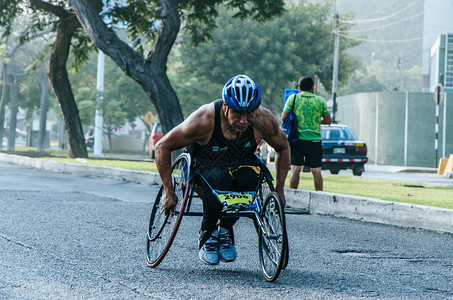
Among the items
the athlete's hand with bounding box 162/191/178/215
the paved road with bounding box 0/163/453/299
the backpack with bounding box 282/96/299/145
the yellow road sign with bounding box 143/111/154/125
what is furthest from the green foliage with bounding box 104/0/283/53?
the yellow road sign with bounding box 143/111/154/125

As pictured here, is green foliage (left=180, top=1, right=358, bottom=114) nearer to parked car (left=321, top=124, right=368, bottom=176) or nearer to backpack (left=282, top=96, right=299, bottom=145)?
parked car (left=321, top=124, right=368, bottom=176)

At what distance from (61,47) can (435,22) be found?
79.2ft

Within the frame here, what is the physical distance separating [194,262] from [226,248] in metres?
0.42

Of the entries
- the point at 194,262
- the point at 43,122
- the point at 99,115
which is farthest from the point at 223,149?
the point at 43,122

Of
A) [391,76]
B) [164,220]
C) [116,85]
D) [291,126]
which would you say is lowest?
[164,220]

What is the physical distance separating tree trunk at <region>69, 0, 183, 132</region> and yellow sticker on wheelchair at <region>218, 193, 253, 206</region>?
12.8m

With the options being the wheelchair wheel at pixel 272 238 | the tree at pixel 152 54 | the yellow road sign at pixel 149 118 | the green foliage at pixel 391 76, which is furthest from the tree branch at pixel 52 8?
the green foliage at pixel 391 76

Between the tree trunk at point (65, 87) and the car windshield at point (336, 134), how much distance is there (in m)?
8.99

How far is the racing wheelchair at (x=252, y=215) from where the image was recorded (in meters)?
4.67

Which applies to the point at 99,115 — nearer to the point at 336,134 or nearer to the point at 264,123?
the point at 336,134

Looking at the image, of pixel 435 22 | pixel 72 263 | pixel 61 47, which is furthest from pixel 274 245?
pixel 435 22

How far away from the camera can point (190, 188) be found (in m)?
5.07

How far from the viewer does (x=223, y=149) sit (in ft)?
16.6

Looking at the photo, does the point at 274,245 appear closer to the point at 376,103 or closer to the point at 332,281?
the point at 332,281
